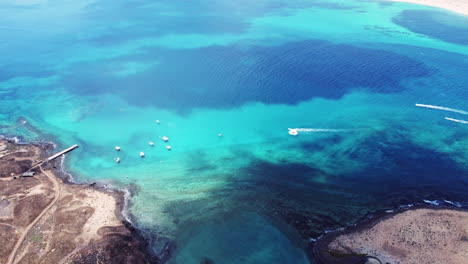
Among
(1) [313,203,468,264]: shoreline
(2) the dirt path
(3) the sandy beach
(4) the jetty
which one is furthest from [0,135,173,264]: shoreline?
(3) the sandy beach

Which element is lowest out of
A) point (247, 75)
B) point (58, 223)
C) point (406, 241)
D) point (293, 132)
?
point (406, 241)

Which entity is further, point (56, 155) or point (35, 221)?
point (56, 155)

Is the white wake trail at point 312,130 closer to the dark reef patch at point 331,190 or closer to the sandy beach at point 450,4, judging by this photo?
the dark reef patch at point 331,190

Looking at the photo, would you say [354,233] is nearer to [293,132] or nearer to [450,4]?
[293,132]

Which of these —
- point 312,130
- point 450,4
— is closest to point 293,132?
point 312,130

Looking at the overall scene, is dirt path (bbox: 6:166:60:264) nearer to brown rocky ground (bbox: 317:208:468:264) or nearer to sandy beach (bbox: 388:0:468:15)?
brown rocky ground (bbox: 317:208:468:264)

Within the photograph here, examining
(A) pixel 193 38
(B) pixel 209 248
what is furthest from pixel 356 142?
(A) pixel 193 38
